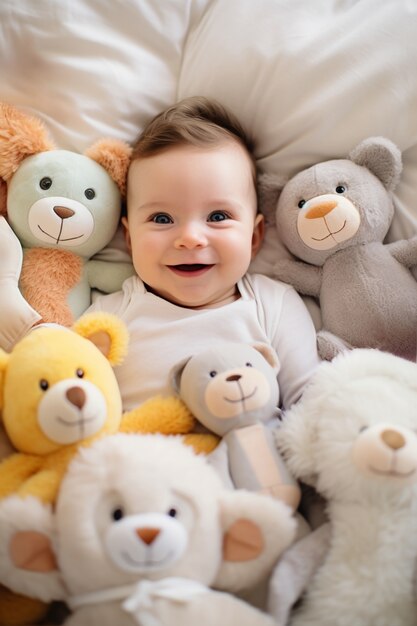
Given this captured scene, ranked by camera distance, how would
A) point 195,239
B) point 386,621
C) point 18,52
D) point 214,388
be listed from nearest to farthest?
point 386,621 → point 214,388 → point 195,239 → point 18,52

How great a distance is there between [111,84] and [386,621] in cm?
109

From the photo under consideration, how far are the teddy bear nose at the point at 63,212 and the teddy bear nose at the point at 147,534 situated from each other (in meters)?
0.63

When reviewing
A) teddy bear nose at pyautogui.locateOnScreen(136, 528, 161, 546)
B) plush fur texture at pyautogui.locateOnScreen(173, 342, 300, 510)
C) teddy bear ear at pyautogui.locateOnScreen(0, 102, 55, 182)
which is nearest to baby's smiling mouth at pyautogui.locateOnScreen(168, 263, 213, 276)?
plush fur texture at pyautogui.locateOnScreen(173, 342, 300, 510)

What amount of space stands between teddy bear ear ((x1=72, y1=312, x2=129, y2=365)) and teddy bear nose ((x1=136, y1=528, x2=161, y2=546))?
33cm

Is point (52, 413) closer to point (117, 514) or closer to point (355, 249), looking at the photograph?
point (117, 514)

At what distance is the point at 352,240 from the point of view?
1.12 metres

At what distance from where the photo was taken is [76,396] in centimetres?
80

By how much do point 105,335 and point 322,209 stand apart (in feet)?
1.53

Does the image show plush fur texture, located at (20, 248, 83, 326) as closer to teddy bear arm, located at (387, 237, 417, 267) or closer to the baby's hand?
the baby's hand

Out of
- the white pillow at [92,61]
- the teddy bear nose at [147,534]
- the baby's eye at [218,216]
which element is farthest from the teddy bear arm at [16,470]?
the white pillow at [92,61]

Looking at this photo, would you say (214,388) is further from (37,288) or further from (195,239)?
(37,288)

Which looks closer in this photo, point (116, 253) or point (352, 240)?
point (352, 240)

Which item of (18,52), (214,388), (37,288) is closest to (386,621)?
(214,388)

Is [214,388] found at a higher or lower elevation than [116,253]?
higher
